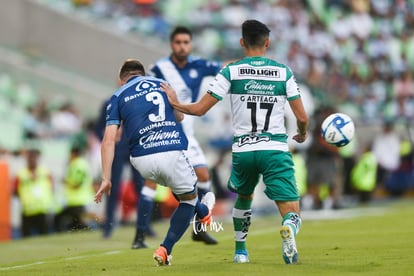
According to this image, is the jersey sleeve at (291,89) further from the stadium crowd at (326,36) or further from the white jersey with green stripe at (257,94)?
the stadium crowd at (326,36)

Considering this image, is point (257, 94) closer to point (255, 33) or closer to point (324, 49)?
point (255, 33)

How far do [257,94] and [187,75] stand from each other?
376cm

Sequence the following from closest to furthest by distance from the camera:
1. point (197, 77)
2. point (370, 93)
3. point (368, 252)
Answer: point (368, 252) → point (197, 77) → point (370, 93)

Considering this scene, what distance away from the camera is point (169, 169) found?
10.4 m

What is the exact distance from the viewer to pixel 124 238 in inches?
629

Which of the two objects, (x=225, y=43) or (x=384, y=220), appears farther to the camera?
(x=225, y=43)

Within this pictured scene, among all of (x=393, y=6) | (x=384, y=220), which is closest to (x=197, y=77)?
(x=384, y=220)

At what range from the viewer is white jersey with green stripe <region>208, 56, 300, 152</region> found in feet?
33.4

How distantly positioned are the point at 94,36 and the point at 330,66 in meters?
6.91

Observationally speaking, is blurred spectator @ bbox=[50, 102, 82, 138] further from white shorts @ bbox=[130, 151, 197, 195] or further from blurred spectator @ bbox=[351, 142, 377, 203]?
white shorts @ bbox=[130, 151, 197, 195]

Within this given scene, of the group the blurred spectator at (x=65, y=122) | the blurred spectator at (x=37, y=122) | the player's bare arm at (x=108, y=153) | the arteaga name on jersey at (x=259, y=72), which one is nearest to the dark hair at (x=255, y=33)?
the arteaga name on jersey at (x=259, y=72)

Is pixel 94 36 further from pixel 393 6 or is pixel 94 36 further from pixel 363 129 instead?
pixel 393 6

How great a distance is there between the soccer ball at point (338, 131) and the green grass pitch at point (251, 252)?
3.76 ft

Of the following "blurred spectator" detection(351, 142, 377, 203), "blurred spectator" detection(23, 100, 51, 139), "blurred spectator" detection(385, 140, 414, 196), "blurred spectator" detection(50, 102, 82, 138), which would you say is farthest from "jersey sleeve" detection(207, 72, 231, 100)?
"blurred spectator" detection(385, 140, 414, 196)
